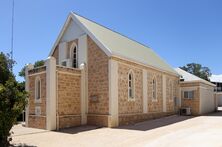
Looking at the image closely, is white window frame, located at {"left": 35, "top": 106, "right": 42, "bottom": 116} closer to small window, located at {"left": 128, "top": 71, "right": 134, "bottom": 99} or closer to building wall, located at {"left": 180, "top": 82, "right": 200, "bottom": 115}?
small window, located at {"left": 128, "top": 71, "right": 134, "bottom": 99}

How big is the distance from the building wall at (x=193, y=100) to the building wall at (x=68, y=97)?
16816 millimetres

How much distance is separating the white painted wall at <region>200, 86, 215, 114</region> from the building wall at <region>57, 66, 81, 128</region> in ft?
59.1

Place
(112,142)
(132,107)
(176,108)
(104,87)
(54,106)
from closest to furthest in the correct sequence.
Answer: (112,142) < (54,106) < (104,87) < (132,107) < (176,108)

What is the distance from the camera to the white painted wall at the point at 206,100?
31.3 meters

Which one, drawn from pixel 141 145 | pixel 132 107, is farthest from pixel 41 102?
pixel 141 145

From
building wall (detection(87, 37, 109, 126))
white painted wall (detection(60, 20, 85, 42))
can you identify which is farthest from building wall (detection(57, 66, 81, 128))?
white painted wall (detection(60, 20, 85, 42))

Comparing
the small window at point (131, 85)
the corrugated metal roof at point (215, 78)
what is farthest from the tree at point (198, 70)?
the small window at point (131, 85)

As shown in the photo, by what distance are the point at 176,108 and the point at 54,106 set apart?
1782 cm

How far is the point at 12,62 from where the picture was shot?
115 feet

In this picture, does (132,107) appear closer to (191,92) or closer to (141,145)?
(141,145)

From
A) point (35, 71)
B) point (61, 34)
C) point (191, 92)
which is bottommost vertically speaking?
point (191, 92)

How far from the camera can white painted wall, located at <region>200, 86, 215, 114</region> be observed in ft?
103

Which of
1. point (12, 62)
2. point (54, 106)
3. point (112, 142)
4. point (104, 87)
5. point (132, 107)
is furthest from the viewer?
point (12, 62)

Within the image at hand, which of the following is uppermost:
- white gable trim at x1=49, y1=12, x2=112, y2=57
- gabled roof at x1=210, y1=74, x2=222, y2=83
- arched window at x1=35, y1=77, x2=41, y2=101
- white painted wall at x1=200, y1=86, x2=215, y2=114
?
white gable trim at x1=49, y1=12, x2=112, y2=57
